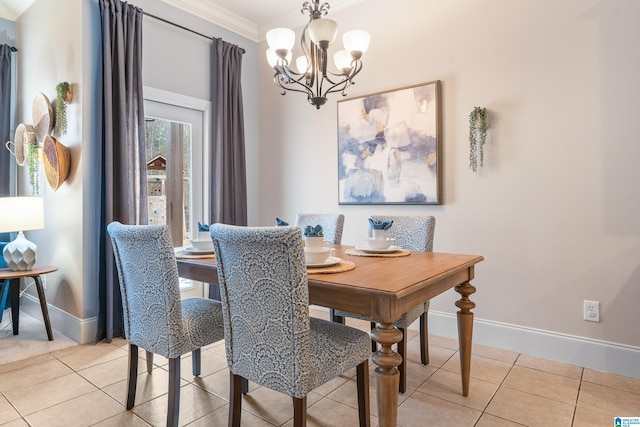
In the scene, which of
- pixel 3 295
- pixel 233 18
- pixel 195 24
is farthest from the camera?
pixel 233 18

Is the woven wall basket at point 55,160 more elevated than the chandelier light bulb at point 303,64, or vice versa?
the chandelier light bulb at point 303,64

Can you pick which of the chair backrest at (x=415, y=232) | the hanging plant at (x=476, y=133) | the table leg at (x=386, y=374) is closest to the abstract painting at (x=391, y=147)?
the hanging plant at (x=476, y=133)

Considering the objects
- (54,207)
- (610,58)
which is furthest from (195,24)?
(610,58)

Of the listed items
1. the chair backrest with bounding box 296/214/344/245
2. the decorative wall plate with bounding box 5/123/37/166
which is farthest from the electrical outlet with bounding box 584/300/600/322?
the decorative wall plate with bounding box 5/123/37/166

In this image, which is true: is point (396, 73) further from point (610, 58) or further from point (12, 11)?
point (12, 11)

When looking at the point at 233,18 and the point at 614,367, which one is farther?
the point at 233,18

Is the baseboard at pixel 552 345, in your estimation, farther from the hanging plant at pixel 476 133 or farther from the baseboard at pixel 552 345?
the hanging plant at pixel 476 133

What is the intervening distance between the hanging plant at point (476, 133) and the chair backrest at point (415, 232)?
66cm

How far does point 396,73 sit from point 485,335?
2.18 m

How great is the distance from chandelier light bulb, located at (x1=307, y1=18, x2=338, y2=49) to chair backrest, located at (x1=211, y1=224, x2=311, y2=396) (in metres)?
1.27

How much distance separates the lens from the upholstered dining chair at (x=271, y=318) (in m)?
1.29

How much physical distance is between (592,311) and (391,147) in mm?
1801

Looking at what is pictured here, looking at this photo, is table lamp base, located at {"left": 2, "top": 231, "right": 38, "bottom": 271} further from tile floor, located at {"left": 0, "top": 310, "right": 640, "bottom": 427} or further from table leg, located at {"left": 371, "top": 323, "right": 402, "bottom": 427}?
table leg, located at {"left": 371, "top": 323, "right": 402, "bottom": 427}

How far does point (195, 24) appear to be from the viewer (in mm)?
3674
